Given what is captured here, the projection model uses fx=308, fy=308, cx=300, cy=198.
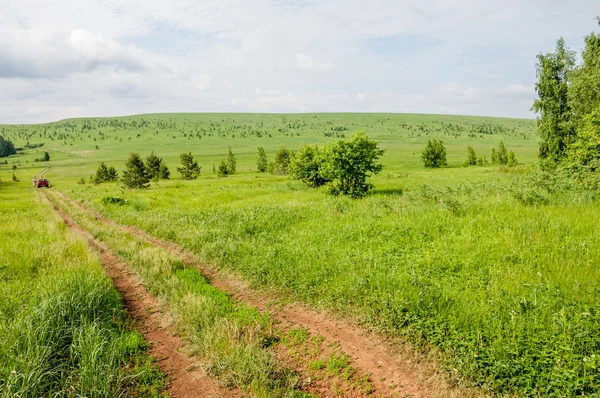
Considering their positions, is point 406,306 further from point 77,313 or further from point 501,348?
point 77,313

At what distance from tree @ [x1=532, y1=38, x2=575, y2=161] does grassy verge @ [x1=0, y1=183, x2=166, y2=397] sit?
150ft

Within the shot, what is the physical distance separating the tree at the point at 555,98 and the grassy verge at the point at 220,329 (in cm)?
4327

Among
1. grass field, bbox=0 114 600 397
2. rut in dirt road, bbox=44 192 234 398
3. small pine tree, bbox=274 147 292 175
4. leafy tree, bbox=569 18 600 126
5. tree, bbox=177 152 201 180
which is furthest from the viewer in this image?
small pine tree, bbox=274 147 292 175

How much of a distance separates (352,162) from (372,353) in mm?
19797

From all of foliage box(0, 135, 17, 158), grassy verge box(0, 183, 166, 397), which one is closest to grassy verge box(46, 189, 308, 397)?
grassy verge box(0, 183, 166, 397)

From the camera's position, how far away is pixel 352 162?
24609 mm

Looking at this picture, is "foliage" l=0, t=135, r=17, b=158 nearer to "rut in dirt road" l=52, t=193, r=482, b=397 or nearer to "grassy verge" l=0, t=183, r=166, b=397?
"grassy verge" l=0, t=183, r=166, b=397

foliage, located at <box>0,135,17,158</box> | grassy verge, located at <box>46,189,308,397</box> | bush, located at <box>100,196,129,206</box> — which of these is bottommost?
grassy verge, located at <box>46,189,308,397</box>

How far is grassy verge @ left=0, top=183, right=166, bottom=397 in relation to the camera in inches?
201

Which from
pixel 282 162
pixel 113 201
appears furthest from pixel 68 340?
pixel 282 162

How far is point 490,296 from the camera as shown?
648 cm

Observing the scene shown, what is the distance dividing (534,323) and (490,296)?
45.2 inches

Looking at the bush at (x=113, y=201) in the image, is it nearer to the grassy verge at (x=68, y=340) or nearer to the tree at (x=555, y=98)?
the grassy verge at (x=68, y=340)

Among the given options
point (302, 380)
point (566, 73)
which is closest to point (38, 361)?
point (302, 380)
